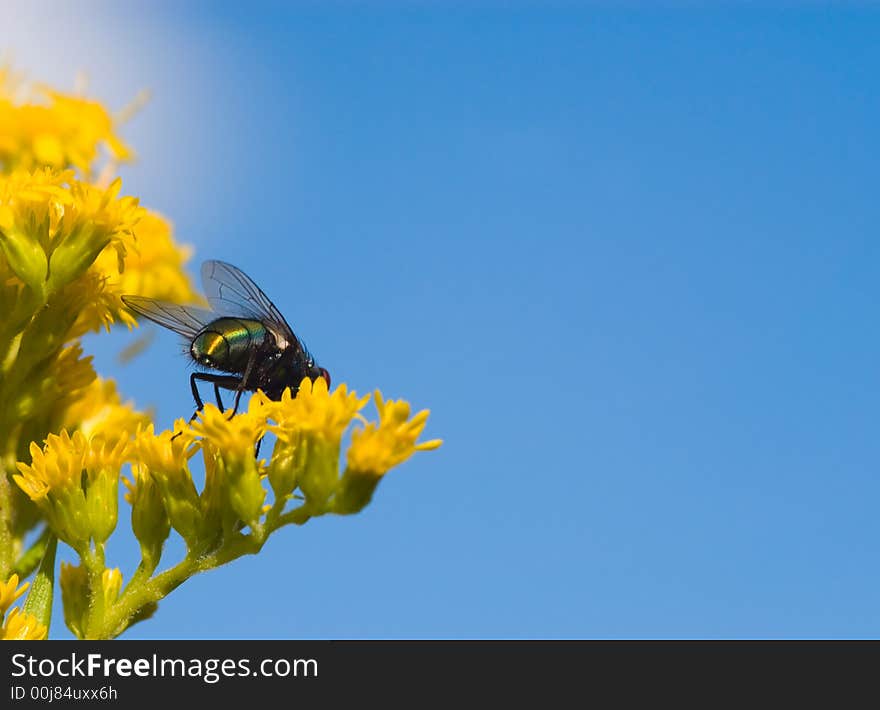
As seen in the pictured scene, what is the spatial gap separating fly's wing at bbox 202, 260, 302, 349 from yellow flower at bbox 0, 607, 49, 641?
178 centimetres

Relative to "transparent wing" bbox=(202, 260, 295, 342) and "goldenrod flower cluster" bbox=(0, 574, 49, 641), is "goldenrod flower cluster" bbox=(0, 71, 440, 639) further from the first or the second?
"transparent wing" bbox=(202, 260, 295, 342)

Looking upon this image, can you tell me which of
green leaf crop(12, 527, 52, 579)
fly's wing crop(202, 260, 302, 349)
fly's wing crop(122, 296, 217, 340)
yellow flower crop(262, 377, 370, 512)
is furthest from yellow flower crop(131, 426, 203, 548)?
fly's wing crop(202, 260, 302, 349)

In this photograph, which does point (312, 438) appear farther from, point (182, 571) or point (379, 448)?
point (182, 571)

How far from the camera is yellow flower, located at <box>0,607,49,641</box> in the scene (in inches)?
144

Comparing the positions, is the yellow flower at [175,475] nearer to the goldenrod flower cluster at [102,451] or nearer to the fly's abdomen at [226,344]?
the goldenrod flower cluster at [102,451]

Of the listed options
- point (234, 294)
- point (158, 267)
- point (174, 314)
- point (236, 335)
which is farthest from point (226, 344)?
point (158, 267)

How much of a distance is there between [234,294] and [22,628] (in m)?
1.95

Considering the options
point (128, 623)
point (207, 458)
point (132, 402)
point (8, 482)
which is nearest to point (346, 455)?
point (207, 458)

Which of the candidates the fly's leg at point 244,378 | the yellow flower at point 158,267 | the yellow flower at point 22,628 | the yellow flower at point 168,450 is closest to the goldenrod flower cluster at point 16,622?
the yellow flower at point 22,628

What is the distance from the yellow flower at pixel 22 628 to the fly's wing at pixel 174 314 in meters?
1.30

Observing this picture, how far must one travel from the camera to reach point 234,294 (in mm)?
5254
